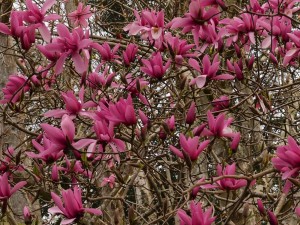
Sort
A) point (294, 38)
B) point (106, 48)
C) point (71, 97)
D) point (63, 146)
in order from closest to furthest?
point (63, 146) < point (71, 97) < point (294, 38) < point (106, 48)

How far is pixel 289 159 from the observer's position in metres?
1.60

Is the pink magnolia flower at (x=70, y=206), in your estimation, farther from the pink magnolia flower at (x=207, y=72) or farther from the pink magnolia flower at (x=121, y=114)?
the pink magnolia flower at (x=207, y=72)

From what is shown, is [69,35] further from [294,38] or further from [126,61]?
[294,38]

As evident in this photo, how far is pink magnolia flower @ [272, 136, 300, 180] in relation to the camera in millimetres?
1586

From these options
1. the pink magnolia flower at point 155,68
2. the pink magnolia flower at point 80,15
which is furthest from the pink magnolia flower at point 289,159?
the pink magnolia flower at point 80,15

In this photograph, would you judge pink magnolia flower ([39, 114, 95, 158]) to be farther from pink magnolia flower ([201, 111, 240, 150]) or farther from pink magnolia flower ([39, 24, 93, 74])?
pink magnolia flower ([201, 111, 240, 150])

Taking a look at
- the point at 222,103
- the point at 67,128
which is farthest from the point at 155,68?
the point at 67,128

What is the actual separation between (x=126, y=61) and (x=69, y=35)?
536mm

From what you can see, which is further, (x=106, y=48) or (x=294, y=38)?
(x=106, y=48)

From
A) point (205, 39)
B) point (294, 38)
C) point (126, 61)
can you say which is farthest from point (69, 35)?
point (294, 38)

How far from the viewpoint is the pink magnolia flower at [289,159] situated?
1.59 m

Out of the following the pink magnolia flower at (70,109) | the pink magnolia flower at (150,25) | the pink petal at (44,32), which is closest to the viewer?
the pink magnolia flower at (70,109)

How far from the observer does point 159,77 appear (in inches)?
89.1

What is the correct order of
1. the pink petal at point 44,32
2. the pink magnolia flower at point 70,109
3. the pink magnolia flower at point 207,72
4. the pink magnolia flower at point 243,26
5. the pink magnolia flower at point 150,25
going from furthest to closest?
the pink magnolia flower at point 243,26 < the pink magnolia flower at point 150,25 < the pink magnolia flower at point 207,72 < the pink petal at point 44,32 < the pink magnolia flower at point 70,109
